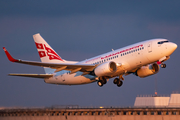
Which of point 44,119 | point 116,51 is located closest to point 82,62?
point 116,51

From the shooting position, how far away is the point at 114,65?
6662 centimetres

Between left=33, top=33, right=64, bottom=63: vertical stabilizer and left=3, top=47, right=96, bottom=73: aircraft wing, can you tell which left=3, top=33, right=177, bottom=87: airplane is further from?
left=33, top=33, right=64, bottom=63: vertical stabilizer

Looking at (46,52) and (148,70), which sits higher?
(46,52)

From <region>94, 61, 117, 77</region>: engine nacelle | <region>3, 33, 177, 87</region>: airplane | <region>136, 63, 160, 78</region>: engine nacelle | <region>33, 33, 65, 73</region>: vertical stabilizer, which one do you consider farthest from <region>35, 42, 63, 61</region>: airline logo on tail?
<region>136, 63, 160, 78</region>: engine nacelle

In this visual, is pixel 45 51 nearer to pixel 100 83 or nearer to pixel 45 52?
pixel 45 52

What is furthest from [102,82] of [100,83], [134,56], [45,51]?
[45,51]

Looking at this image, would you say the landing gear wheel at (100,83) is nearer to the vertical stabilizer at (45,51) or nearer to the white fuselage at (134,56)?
the white fuselage at (134,56)

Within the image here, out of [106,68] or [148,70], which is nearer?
[106,68]

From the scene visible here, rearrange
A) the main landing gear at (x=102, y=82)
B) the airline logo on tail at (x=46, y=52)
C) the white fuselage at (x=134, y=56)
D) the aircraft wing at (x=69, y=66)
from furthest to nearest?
the airline logo on tail at (x=46, y=52), the main landing gear at (x=102, y=82), the aircraft wing at (x=69, y=66), the white fuselage at (x=134, y=56)

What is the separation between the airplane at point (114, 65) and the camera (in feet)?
210

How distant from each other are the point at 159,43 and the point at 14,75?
2938 cm

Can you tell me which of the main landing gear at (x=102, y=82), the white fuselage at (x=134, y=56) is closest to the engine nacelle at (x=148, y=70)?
the white fuselage at (x=134, y=56)

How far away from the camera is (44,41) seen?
3317 inches

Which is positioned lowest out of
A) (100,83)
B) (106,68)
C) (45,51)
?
(100,83)
